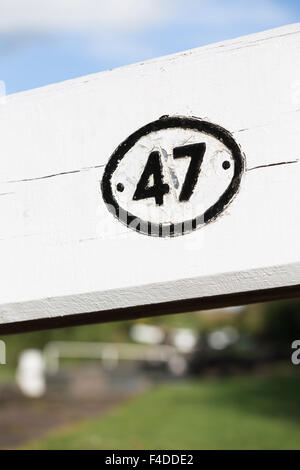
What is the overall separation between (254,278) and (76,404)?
969 cm

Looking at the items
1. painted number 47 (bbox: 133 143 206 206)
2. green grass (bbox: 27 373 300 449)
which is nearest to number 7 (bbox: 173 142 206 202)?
painted number 47 (bbox: 133 143 206 206)

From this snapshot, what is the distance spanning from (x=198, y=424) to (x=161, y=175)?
6413 millimetres

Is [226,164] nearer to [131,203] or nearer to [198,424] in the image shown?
[131,203]

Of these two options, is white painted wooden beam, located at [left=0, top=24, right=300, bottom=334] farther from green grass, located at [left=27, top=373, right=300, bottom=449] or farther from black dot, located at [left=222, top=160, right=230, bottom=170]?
green grass, located at [left=27, top=373, right=300, bottom=449]

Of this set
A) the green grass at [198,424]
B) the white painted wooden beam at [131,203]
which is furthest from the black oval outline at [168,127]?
the green grass at [198,424]

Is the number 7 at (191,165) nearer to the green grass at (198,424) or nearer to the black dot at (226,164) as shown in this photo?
the black dot at (226,164)

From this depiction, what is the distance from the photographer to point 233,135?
701 millimetres

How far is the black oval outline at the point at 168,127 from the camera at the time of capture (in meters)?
0.69

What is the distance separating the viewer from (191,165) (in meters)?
0.71

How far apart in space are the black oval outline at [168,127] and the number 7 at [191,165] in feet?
0.06

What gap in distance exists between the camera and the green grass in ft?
17.2

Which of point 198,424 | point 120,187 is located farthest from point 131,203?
point 198,424
